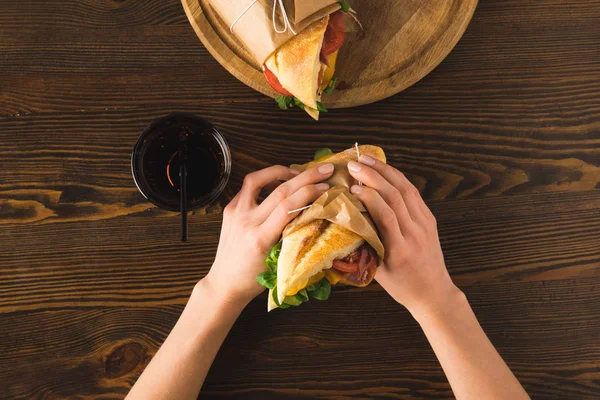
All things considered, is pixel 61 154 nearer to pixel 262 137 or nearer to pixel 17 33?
pixel 17 33

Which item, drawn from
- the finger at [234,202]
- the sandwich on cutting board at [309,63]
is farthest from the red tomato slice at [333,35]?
the finger at [234,202]

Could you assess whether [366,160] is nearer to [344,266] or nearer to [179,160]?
[344,266]

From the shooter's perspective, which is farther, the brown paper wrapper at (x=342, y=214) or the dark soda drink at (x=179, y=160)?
the dark soda drink at (x=179, y=160)

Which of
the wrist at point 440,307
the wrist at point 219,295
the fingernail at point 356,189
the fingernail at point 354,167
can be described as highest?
the fingernail at point 354,167

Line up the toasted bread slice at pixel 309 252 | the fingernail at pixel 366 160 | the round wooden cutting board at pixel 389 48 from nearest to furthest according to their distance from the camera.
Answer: the toasted bread slice at pixel 309 252 < the fingernail at pixel 366 160 < the round wooden cutting board at pixel 389 48

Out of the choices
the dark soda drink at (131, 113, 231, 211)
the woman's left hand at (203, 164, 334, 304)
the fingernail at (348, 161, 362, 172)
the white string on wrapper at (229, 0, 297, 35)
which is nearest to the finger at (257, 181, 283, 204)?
the woman's left hand at (203, 164, 334, 304)

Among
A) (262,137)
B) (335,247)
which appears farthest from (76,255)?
(335,247)

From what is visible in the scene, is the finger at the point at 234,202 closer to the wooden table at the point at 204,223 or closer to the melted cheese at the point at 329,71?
the wooden table at the point at 204,223

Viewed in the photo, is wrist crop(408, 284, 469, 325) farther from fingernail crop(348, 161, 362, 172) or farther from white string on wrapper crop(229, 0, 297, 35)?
white string on wrapper crop(229, 0, 297, 35)
